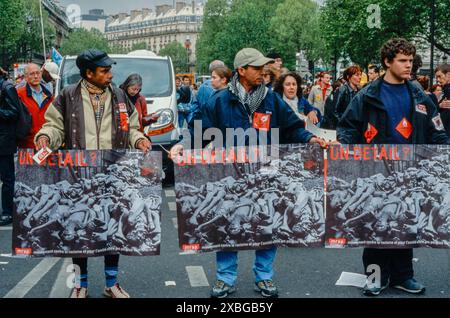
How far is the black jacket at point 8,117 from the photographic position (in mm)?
9547

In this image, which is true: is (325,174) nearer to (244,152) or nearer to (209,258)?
(244,152)

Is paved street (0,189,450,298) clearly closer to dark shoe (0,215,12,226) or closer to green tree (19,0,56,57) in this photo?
dark shoe (0,215,12,226)

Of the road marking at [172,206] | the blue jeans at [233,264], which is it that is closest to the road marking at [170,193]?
the road marking at [172,206]

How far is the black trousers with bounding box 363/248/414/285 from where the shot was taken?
6266 mm

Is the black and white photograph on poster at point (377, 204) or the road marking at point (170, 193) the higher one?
the black and white photograph on poster at point (377, 204)

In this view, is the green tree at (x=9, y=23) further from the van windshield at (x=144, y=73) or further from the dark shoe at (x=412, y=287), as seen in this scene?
the dark shoe at (x=412, y=287)

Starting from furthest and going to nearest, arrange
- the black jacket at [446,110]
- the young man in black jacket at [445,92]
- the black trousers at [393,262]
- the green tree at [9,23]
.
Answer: the green tree at [9,23] → the black jacket at [446,110] → the young man in black jacket at [445,92] → the black trousers at [393,262]

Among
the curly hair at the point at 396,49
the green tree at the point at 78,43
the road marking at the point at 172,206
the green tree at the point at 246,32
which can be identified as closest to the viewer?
the curly hair at the point at 396,49

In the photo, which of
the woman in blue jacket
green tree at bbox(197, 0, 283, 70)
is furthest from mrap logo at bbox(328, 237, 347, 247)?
green tree at bbox(197, 0, 283, 70)

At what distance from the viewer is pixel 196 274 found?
699cm

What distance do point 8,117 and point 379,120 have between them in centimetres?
510

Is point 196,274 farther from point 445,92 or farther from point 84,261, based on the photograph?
point 445,92

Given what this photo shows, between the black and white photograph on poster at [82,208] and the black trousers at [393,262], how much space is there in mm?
1787
